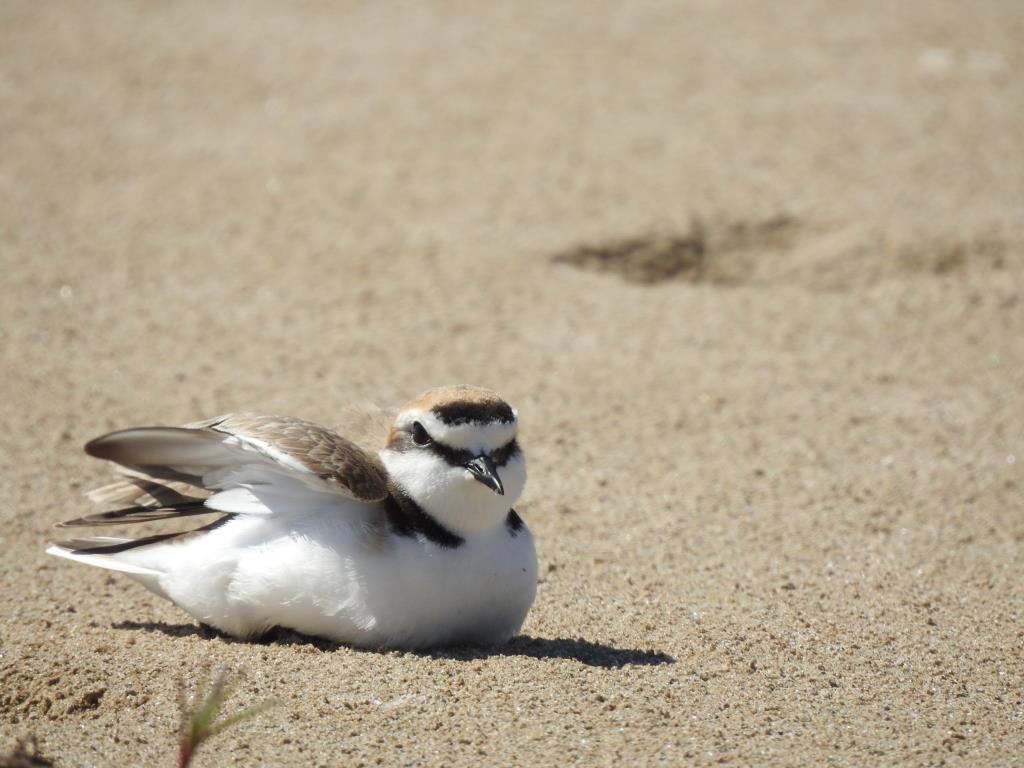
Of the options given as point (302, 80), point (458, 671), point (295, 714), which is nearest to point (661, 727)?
point (458, 671)

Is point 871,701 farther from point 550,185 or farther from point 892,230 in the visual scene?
point 550,185

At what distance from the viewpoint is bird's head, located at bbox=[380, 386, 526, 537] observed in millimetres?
4035

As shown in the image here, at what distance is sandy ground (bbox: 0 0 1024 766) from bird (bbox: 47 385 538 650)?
0.15 m

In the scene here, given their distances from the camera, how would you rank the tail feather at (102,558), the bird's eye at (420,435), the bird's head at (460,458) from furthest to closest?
the tail feather at (102,558) → the bird's eye at (420,435) → the bird's head at (460,458)

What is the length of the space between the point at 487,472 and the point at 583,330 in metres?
3.77

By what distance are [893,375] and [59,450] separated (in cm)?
455

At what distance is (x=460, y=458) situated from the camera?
4066 millimetres

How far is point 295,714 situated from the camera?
3773mm

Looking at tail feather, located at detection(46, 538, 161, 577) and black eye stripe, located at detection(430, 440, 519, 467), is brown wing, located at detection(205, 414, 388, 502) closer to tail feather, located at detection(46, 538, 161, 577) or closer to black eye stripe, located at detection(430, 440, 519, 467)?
black eye stripe, located at detection(430, 440, 519, 467)

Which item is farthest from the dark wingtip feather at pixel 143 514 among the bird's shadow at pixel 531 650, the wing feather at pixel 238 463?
the bird's shadow at pixel 531 650

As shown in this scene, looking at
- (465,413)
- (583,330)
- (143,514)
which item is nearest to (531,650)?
(465,413)

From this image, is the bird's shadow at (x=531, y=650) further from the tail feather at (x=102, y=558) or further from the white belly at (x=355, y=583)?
the tail feather at (x=102, y=558)

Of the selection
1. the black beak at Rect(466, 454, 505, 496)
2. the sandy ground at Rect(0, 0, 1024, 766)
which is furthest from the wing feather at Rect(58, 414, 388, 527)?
the sandy ground at Rect(0, 0, 1024, 766)

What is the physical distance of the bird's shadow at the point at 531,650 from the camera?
4.17 meters
